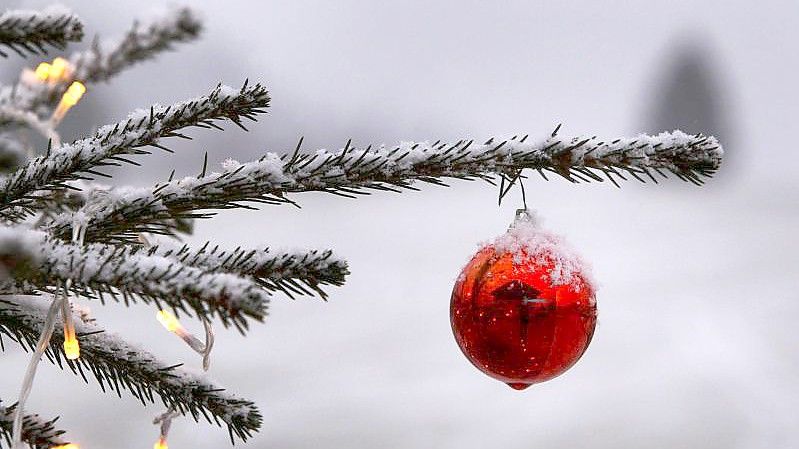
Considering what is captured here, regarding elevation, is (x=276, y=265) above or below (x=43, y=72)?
below

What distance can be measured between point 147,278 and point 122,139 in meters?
0.17

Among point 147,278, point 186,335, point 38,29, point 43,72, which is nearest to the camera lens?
point 147,278

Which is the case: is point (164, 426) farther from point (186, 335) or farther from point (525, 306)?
point (525, 306)

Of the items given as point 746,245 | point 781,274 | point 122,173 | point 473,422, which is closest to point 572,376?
point 473,422

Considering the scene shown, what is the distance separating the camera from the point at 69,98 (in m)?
0.81

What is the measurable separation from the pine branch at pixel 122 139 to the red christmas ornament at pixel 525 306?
10.1 inches

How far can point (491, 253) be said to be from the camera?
2.57 feet

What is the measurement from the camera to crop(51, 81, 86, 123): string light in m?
0.80

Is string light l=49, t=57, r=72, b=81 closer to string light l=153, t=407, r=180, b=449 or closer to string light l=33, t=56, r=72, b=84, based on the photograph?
string light l=33, t=56, r=72, b=84

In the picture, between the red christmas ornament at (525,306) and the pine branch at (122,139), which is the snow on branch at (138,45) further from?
the red christmas ornament at (525,306)

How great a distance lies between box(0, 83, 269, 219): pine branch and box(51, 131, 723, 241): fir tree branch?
3cm

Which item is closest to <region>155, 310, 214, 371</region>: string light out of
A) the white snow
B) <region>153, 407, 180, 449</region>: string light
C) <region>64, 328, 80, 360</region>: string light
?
<region>153, 407, 180, 449</region>: string light

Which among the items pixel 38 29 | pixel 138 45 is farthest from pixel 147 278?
pixel 138 45

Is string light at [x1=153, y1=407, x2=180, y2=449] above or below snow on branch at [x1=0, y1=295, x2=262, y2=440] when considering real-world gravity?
below
